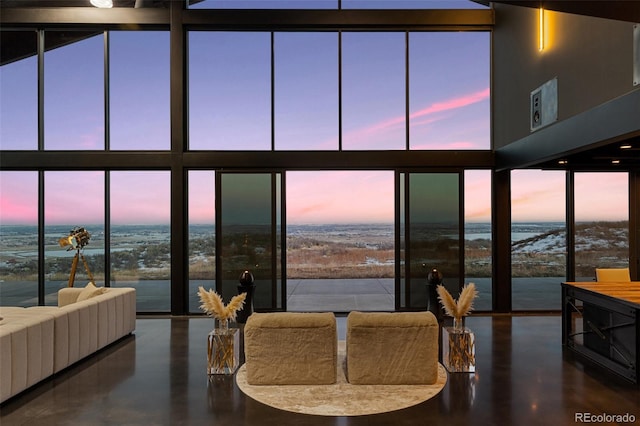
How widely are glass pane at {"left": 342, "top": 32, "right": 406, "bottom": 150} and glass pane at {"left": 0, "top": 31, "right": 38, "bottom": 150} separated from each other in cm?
544

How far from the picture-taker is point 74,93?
7.31 meters

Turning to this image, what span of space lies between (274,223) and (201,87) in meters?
2.78

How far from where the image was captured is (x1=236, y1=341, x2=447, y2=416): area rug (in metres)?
3.50

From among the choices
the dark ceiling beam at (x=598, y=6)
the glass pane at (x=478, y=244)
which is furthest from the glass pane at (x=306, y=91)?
the dark ceiling beam at (x=598, y=6)

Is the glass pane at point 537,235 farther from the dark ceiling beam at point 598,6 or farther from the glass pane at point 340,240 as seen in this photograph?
the dark ceiling beam at point 598,6

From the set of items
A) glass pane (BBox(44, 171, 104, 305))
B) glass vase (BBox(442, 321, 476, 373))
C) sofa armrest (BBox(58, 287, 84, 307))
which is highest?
glass pane (BBox(44, 171, 104, 305))

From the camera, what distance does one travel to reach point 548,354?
16.5ft

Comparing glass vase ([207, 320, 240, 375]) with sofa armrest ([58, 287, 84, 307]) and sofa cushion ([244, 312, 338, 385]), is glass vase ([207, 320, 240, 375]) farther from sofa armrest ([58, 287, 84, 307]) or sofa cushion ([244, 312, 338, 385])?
sofa armrest ([58, 287, 84, 307])

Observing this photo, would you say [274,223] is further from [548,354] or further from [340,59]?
[548,354]

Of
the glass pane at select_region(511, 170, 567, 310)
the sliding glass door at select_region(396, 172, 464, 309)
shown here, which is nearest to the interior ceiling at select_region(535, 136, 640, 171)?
the glass pane at select_region(511, 170, 567, 310)

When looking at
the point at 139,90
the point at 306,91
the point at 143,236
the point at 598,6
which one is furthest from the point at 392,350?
the point at 139,90

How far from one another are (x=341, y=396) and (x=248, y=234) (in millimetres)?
4040

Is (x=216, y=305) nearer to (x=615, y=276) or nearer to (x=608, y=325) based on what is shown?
(x=608, y=325)

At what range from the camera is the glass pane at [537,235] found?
7.35 m
